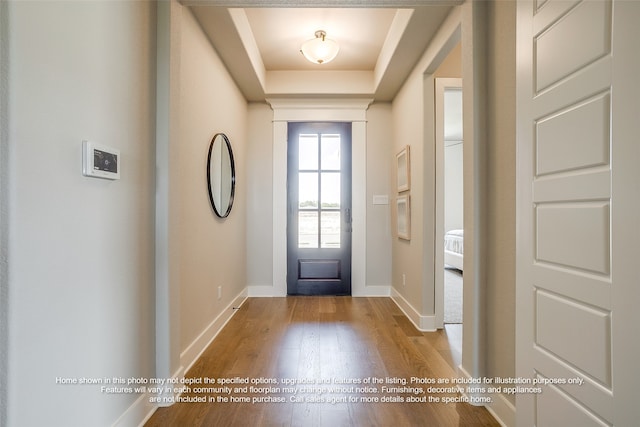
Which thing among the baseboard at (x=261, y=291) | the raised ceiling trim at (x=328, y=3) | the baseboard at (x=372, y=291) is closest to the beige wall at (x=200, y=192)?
the raised ceiling trim at (x=328, y=3)

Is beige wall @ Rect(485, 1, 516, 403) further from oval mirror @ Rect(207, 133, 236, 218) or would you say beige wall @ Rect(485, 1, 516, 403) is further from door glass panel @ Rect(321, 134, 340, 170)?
door glass panel @ Rect(321, 134, 340, 170)

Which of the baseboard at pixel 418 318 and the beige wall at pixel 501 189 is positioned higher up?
the beige wall at pixel 501 189

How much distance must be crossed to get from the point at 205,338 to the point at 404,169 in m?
2.42

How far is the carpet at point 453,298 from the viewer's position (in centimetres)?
297

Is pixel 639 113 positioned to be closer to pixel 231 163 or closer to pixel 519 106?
pixel 519 106

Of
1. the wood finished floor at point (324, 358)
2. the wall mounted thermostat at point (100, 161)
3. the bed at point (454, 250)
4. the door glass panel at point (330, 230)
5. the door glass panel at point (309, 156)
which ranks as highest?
the door glass panel at point (309, 156)

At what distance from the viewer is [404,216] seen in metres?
3.12

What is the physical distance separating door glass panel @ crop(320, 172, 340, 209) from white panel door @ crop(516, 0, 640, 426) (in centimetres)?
252

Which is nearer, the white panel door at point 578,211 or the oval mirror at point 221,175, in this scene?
the white panel door at point 578,211

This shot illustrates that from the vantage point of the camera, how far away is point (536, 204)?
1198 mm

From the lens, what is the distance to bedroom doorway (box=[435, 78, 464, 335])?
105 inches

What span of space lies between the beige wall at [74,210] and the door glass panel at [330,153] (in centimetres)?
235

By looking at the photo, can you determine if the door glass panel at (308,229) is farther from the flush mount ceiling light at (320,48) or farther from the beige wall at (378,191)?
the flush mount ceiling light at (320,48)

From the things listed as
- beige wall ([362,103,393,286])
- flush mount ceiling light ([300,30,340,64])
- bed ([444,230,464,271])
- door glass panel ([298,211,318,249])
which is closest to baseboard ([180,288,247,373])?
door glass panel ([298,211,318,249])
